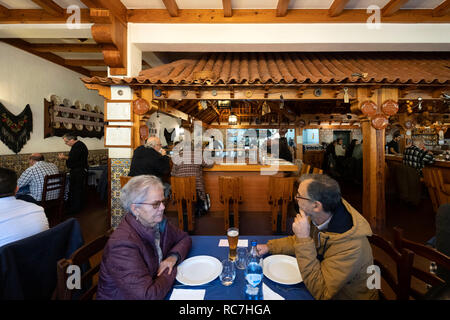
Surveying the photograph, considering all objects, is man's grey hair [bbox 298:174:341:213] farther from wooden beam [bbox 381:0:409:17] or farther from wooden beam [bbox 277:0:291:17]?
wooden beam [bbox 381:0:409:17]

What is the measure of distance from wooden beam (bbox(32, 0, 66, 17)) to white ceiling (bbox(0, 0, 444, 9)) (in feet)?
0.23

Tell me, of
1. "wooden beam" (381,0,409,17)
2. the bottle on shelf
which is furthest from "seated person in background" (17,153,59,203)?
"wooden beam" (381,0,409,17)

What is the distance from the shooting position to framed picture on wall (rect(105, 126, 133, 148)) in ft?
13.2

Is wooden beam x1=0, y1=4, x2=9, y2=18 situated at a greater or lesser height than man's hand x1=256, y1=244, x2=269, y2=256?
greater

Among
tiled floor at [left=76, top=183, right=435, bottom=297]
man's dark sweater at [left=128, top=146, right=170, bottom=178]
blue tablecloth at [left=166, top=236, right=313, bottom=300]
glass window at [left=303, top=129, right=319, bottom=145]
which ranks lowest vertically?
tiled floor at [left=76, top=183, right=435, bottom=297]

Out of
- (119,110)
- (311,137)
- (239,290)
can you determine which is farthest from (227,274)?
(311,137)

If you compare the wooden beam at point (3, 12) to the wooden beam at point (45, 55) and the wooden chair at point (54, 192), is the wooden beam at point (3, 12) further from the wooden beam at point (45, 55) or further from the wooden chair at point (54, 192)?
the wooden chair at point (54, 192)

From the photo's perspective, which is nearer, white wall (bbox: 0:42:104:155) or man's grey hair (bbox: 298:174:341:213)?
man's grey hair (bbox: 298:174:341:213)

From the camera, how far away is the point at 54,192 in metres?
3.86

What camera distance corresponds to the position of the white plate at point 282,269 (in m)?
1.33

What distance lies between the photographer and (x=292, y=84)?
359cm

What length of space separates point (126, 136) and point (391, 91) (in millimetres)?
5152

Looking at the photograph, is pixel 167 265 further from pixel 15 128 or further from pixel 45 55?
pixel 45 55
